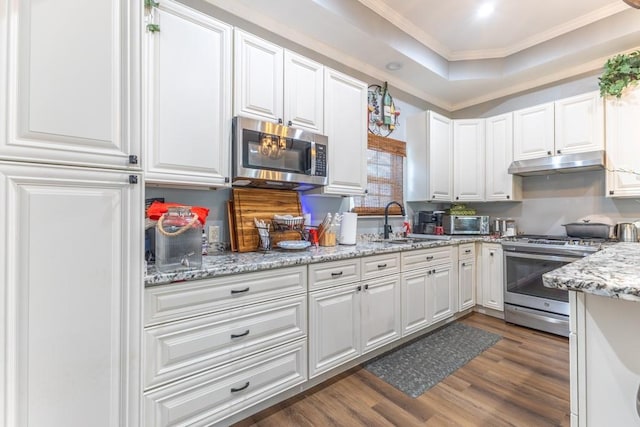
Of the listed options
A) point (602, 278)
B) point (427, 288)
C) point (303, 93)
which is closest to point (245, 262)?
point (303, 93)

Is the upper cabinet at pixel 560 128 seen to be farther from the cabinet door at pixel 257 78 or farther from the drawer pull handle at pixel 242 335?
the drawer pull handle at pixel 242 335

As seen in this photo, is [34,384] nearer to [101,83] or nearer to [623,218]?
[101,83]

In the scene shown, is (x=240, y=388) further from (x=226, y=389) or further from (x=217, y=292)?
(x=217, y=292)

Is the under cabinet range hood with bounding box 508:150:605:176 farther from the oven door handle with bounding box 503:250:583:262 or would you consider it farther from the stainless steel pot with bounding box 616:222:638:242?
the oven door handle with bounding box 503:250:583:262

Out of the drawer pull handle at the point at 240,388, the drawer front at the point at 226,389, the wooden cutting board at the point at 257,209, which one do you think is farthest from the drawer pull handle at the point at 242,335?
the wooden cutting board at the point at 257,209

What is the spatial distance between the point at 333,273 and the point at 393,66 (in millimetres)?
2439

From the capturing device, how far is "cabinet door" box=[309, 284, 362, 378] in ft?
6.26

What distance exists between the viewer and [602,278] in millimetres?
906

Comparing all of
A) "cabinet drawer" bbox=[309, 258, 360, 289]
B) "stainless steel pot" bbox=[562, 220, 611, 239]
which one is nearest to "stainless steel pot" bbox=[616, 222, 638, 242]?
"stainless steel pot" bbox=[562, 220, 611, 239]

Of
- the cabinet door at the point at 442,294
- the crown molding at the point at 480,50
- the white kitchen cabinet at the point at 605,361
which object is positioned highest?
the crown molding at the point at 480,50

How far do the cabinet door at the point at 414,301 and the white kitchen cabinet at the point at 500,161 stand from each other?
1657mm

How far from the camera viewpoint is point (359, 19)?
2574mm

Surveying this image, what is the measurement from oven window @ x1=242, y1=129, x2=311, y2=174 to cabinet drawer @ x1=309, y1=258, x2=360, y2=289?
28.6 inches

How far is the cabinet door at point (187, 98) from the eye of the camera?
167 centimetres
